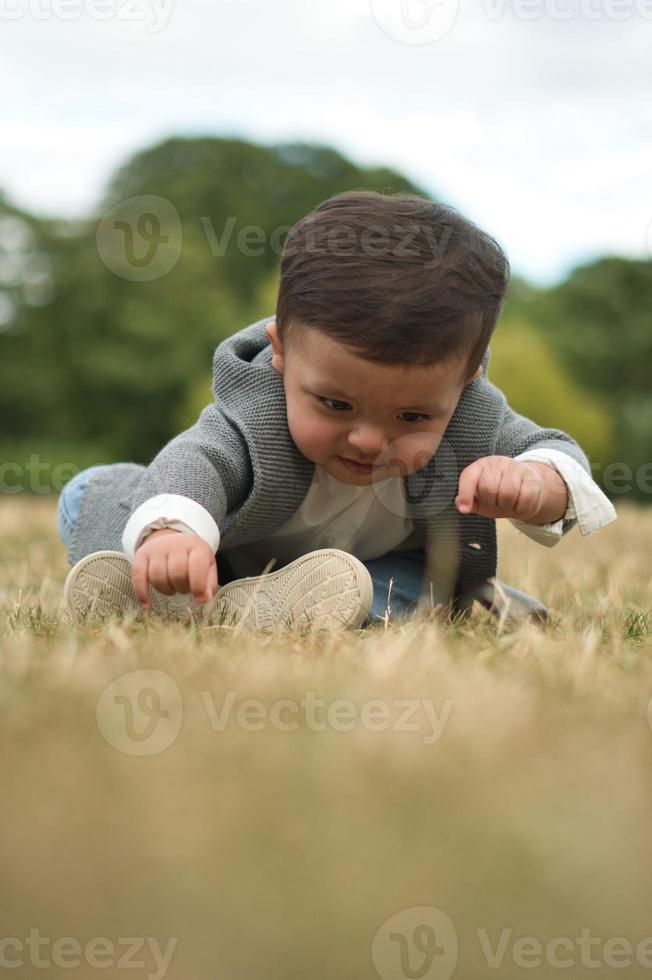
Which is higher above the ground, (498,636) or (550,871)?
(550,871)

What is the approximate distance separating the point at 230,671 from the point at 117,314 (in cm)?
1985

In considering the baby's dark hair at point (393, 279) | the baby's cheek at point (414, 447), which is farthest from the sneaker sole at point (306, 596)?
the baby's dark hair at point (393, 279)

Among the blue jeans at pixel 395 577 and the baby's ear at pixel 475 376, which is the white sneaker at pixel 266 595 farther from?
the baby's ear at pixel 475 376

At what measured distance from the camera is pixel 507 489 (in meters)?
1.98

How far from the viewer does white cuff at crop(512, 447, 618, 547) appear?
213 cm

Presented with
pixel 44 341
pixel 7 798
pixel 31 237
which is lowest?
pixel 44 341

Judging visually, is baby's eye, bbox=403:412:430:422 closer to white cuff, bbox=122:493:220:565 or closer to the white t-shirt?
the white t-shirt

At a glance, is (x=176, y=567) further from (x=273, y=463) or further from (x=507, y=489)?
(x=507, y=489)

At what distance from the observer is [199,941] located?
85cm

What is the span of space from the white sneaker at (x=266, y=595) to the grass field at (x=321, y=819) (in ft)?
1.43

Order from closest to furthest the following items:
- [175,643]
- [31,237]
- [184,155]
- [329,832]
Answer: [329,832]
[175,643]
[31,237]
[184,155]

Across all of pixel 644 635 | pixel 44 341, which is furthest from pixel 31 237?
pixel 644 635

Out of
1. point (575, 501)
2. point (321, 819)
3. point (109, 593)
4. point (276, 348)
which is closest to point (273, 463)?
point (276, 348)

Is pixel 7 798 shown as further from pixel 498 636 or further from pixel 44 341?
pixel 44 341
